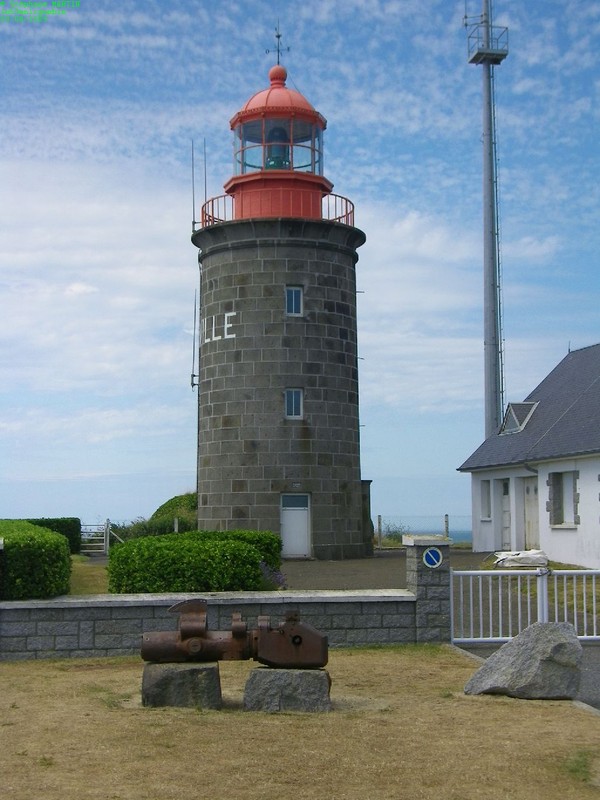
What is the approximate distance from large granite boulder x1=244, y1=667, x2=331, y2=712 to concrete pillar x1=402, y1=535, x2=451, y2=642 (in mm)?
4063

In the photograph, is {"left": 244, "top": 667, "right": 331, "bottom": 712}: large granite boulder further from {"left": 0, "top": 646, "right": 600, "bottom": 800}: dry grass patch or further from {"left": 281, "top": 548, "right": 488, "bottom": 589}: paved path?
{"left": 281, "top": 548, "right": 488, "bottom": 589}: paved path

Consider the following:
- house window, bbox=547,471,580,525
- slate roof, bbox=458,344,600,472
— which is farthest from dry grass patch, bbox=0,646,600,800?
house window, bbox=547,471,580,525

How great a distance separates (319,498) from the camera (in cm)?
2708

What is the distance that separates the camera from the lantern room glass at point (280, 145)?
89.6ft

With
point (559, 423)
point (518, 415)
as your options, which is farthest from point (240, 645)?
point (518, 415)

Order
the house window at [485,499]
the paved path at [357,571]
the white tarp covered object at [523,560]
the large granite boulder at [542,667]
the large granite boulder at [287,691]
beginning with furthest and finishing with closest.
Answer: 1. the house window at [485,499]
2. the white tarp covered object at [523,560]
3. the paved path at [357,571]
4. the large granite boulder at [542,667]
5. the large granite boulder at [287,691]

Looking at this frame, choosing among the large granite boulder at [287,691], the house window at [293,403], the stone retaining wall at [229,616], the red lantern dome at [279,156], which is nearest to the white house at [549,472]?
the house window at [293,403]

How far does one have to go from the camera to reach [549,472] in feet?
85.6

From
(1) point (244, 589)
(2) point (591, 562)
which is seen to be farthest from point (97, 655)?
(2) point (591, 562)

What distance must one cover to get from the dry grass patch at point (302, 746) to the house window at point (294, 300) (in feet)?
56.5

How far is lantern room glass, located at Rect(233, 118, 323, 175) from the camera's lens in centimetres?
2731

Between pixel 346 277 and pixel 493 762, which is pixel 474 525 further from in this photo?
pixel 493 762

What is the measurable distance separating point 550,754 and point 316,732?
189 centimetres

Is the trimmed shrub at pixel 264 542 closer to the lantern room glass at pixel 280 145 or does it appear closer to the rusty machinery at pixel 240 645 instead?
the rusty machinery at pixel 240 645
